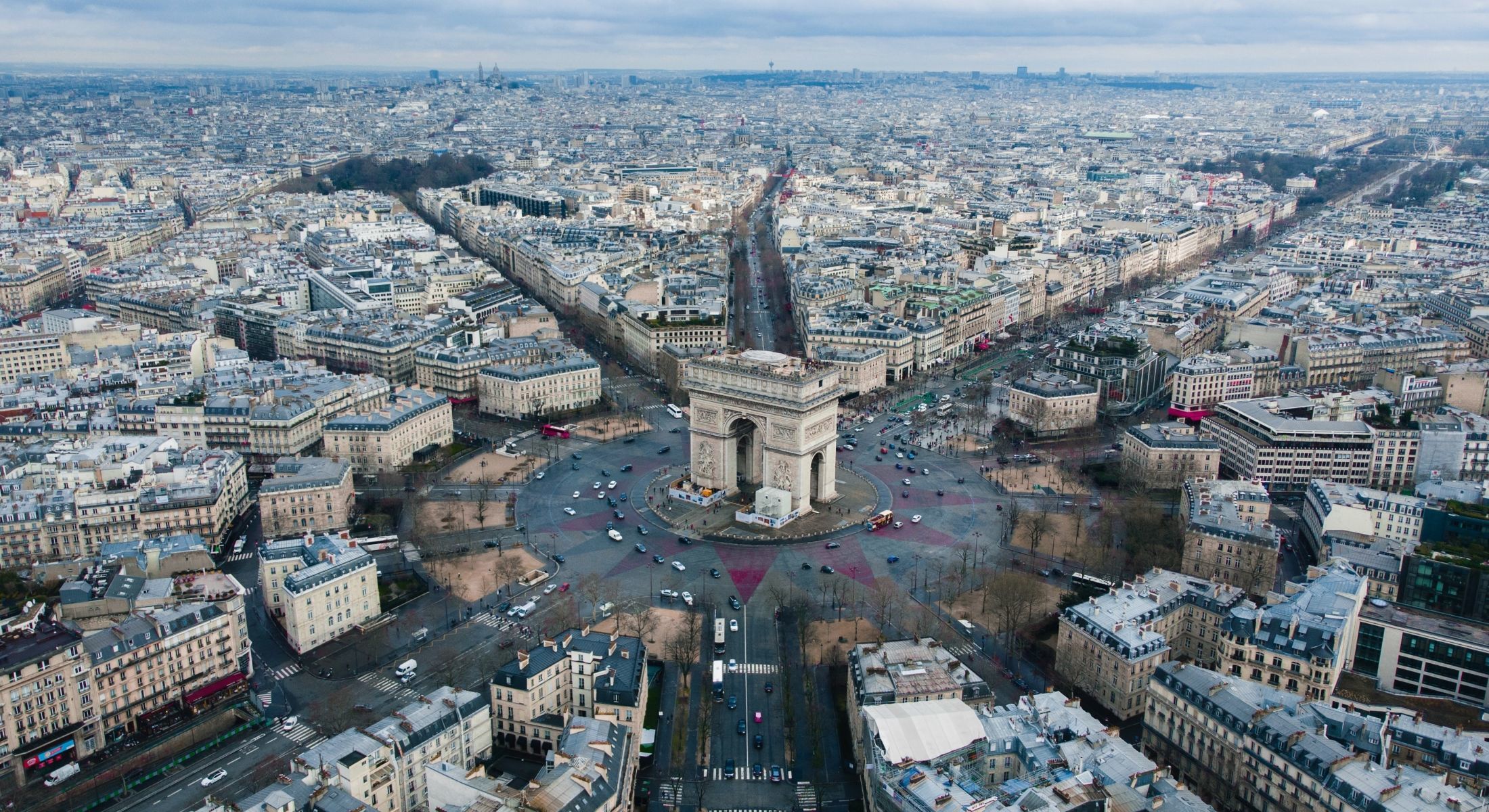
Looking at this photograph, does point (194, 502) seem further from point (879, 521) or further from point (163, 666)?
point (879, 521)

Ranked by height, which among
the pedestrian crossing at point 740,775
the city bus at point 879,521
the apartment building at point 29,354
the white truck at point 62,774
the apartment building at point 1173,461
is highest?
the apartment building at point 29,354

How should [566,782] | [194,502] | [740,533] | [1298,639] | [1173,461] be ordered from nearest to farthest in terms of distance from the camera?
[566,782] < [1298,639] < [194,502] < [740,533] < [1173,461]

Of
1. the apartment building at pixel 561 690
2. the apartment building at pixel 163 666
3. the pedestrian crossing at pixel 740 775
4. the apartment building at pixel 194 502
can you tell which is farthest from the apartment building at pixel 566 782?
the apartment building at pixel 194 502

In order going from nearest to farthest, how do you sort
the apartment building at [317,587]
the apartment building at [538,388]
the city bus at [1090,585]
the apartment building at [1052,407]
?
1. the apartment building at [317,587]
2. the city bus at [1090,585]
3. the apartment building at [1052,407]
4. the apartment building at [538,388]

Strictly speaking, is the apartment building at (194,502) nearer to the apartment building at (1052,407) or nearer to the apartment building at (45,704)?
the apartment building at (45,704)

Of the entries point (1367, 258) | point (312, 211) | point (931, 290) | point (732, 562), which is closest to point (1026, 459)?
point (732, 562)

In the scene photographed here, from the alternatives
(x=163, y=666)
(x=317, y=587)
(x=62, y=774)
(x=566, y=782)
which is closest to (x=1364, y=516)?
(x=566, y=782)

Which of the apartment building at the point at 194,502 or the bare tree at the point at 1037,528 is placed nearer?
the apartment building at the point at 194,502
